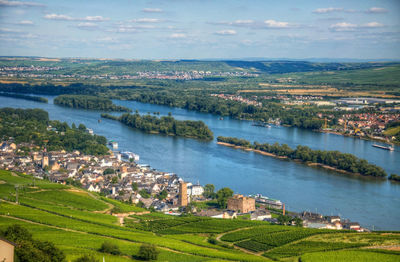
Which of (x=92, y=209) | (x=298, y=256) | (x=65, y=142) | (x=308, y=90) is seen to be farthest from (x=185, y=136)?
(x=308, y=90)

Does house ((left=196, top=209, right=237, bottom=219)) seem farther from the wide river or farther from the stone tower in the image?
the stone tower

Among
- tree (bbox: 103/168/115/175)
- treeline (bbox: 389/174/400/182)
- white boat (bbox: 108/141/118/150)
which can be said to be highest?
white boat (bbox: 108/141/118/150)

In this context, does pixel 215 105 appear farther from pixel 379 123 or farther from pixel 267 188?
pixel 267 188

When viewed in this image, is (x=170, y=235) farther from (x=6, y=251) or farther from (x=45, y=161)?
(x=45, y=161)

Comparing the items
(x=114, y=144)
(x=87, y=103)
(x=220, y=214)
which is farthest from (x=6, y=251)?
(x=87, y=103)

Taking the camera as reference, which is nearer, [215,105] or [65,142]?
[65,142]

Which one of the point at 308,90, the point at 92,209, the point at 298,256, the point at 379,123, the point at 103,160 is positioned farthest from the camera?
the point at 308,90

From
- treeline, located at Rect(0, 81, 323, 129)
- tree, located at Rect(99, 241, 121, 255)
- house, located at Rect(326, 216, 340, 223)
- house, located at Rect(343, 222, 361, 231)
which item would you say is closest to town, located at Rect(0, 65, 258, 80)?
treeline, located at Rect(0, 81, 323, 129)
